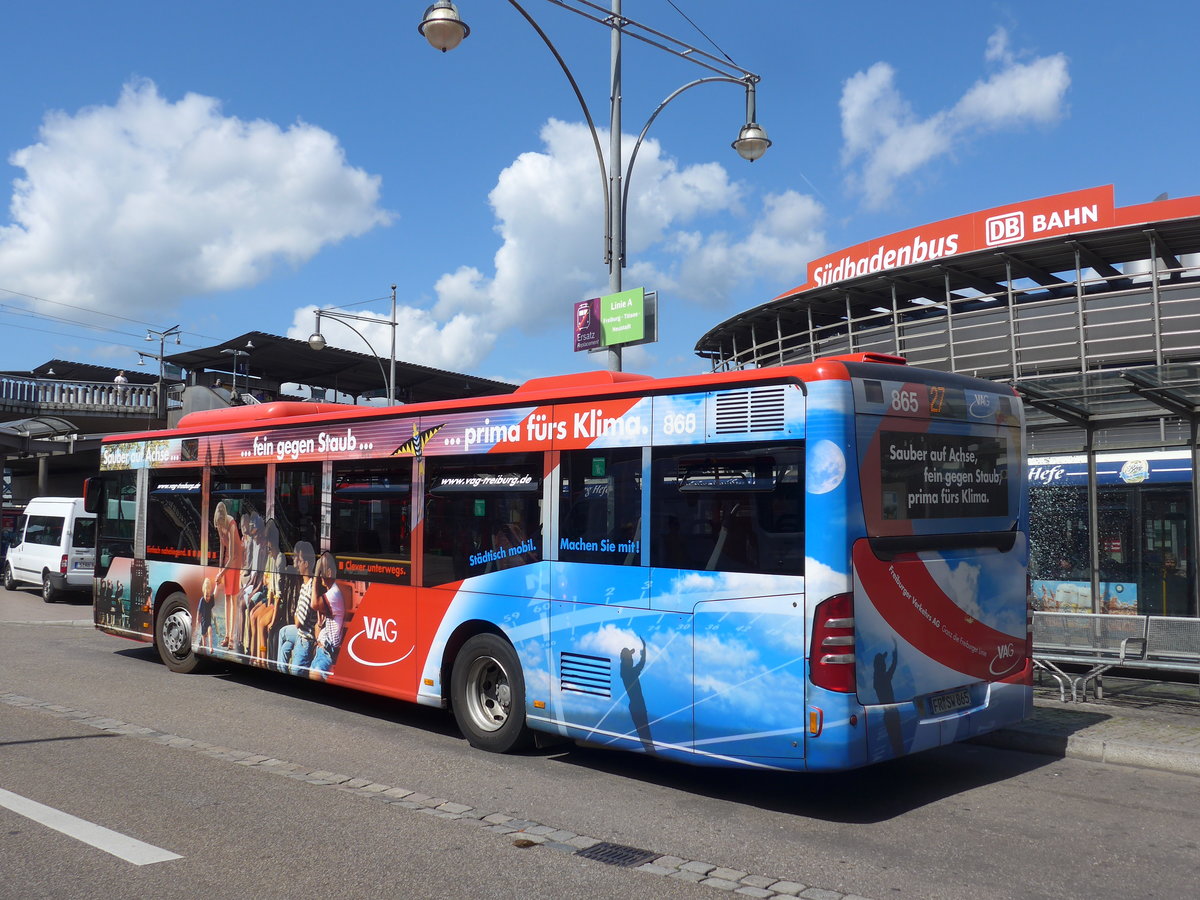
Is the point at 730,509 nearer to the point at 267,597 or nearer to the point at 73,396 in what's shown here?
the point at 267,597

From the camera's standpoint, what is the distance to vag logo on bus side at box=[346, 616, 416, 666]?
909 centimetres

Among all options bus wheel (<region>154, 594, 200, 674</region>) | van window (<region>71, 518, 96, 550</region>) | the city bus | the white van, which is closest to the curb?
the city bus

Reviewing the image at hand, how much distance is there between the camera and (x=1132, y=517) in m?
13.5

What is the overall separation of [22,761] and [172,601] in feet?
16.2

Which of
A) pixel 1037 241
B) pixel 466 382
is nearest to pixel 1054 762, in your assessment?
pixel 1037 241

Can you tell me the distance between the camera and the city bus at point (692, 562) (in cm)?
615

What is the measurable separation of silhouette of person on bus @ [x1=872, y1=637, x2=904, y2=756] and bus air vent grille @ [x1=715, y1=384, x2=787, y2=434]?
154 cm

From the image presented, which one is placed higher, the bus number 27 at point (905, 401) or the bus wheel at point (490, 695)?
the bus number 27 at point (905, 401)

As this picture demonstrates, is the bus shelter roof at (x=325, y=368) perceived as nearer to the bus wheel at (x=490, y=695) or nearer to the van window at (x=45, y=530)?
the van window at (x=45, y=530)

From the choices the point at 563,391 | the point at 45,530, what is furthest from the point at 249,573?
the point at 45,530

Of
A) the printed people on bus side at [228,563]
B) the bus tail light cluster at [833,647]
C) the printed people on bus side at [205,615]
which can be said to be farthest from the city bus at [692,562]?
the printed people on bus side at [205,615]

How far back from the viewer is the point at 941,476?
6.80 m

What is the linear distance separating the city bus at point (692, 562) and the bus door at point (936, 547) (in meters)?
0.02

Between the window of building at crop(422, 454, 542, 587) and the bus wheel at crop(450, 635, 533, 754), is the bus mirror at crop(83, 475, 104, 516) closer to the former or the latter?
the window of building at crop(422, 454, 542, 587)
